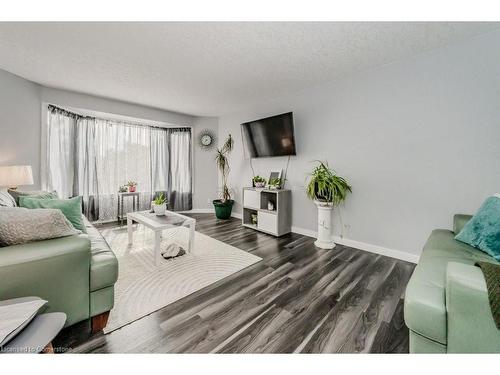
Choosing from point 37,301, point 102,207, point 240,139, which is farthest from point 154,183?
point 37,301

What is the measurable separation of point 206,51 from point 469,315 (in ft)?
9.27

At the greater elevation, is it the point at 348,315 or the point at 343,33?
the point at 343,33

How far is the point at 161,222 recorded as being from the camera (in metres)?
2.43

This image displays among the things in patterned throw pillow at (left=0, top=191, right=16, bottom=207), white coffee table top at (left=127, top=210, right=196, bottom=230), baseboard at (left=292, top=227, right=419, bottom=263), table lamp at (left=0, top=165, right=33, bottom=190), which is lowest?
baseboard at (left=292, top=227, right=419, bottom=263)

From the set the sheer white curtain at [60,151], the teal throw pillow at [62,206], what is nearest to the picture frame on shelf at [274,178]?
the teal throw pillow at [62,206]

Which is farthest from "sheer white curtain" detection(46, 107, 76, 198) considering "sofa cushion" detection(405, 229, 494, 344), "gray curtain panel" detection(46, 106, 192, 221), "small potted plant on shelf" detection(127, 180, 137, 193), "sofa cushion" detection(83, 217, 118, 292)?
"sofa cushion" detection(405, 229, 494, 344)

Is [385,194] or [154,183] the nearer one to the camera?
[385,194]

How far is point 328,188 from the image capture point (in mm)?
2717

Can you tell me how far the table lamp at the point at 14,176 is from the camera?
7.82ft

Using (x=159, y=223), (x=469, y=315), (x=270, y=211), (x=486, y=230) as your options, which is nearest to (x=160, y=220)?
(x=159, y=223)

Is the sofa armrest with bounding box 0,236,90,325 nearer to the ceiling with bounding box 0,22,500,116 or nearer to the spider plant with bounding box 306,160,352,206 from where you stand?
the ceiling with bounding box 0,22,500,116

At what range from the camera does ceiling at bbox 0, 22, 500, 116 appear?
1848 mm

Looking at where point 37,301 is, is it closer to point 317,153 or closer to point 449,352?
point 449,352

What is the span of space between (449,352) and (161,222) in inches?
99.5
